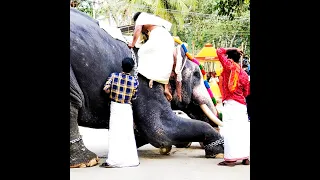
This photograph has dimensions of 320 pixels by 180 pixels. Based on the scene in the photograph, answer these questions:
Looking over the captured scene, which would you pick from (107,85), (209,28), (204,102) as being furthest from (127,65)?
(209,28)

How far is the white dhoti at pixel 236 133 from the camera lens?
552 centimetres

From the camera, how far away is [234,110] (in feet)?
18.2

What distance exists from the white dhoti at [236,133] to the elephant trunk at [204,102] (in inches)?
50.9

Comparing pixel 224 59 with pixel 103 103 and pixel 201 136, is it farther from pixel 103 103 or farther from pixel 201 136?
pixel 103 103

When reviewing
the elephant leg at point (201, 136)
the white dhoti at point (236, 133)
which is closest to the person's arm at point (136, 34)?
the elephant leg at point (201, 136)

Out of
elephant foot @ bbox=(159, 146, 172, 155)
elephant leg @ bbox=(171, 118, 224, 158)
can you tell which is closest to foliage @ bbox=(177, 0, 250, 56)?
elephant foot @ bbox=(159, 146, 172, 155)

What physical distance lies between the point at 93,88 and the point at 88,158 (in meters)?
0.82

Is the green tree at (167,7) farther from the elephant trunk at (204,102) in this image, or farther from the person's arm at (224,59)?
the person's arm at (224,59)

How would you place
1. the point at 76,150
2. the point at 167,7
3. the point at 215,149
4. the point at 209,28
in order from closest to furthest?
the point at 76,150 < the point at 215,149 < the point at 167,7 < the point at 209,28

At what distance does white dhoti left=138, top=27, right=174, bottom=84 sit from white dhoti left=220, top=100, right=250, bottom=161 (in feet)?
3.36

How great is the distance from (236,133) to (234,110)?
0.87 feet

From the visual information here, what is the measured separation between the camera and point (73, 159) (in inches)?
210

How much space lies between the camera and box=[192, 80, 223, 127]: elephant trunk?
6895 mm
